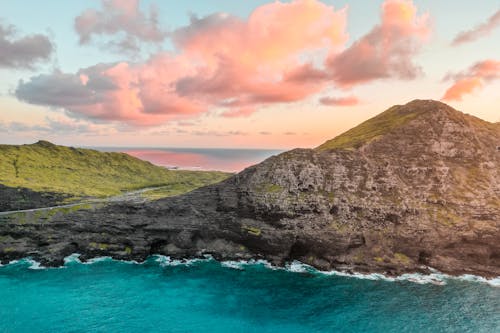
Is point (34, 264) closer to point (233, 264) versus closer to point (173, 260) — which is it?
point (173, 260)

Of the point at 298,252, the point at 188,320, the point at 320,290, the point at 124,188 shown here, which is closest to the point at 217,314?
the point at 188,320

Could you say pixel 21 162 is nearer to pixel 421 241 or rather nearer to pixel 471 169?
pixel 421 241

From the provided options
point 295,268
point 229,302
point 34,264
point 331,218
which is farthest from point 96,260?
point 331,218

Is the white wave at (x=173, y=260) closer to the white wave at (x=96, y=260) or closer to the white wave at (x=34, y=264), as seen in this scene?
the white wave at (x=96, y=260)

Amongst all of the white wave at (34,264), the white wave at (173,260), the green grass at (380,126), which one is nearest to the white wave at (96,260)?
the white wave at (34,264)

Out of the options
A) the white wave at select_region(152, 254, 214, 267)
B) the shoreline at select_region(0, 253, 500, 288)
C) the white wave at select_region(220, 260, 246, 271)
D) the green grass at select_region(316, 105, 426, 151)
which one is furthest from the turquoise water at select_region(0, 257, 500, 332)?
the green grass at select_region(316, 105, 426, 151)

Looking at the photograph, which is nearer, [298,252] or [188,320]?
[188,320]
